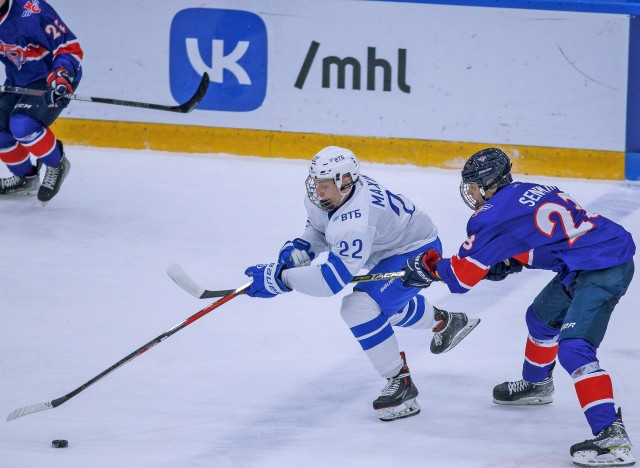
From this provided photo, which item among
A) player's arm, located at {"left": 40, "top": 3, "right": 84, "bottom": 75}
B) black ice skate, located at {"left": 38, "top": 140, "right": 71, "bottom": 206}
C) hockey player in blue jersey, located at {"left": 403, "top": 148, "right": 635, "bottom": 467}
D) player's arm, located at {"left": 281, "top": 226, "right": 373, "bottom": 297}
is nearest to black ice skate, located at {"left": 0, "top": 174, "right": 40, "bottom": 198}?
black ice skate, located at {"left": 38, "top": 140, "right": 71, "bottom": 206}

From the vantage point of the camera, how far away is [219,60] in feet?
22.3

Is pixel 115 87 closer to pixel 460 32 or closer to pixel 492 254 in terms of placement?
pixel 460 32

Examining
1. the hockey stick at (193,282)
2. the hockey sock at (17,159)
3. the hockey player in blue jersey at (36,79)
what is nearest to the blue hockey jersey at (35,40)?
the hockey player in blue jersey at (36,79)

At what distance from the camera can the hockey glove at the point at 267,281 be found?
3711 mm

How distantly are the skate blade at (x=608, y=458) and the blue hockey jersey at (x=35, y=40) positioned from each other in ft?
11.3

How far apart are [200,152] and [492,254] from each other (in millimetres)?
3733

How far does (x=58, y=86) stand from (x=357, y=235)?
256 centimetres

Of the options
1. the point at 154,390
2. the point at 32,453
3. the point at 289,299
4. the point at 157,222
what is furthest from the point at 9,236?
the point at 32,453

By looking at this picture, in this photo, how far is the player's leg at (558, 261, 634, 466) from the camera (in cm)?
332

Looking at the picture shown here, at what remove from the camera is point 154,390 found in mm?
3986

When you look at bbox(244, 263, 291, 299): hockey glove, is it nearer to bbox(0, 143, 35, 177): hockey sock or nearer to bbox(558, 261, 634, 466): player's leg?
bbox(558, 261, 634, 466): player's leg

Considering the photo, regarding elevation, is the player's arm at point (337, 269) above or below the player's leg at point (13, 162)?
above

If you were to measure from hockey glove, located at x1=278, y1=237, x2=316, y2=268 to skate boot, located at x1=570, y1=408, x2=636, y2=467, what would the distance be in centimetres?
110

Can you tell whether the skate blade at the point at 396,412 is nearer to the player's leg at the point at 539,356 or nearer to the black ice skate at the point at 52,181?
the player's leg at the point at 539,356
